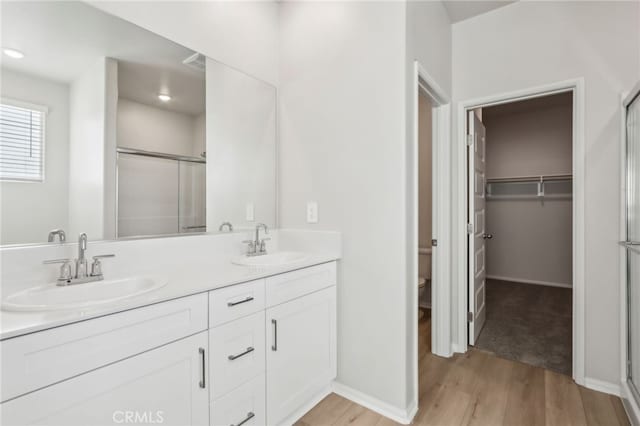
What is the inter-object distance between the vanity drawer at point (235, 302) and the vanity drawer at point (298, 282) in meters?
0.07

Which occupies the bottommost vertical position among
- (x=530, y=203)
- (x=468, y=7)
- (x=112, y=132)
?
(x=530, y=203)

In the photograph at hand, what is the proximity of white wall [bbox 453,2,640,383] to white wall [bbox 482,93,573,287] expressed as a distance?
2.50 m

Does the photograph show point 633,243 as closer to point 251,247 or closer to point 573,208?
point 573,208

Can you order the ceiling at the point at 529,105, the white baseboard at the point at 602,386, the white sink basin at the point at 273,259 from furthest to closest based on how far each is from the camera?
the ceiling at the point at 529,105, the white baseboard at the point at 602,386, the white sink basin at the point at 273,259

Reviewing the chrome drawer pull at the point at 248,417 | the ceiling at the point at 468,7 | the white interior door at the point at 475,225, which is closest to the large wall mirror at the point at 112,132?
the chrome drawer pull at the point at 248,417

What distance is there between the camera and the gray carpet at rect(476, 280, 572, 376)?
240 centimetres

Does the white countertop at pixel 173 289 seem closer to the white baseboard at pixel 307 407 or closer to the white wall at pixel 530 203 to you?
the white baseboard at pixel 307 407

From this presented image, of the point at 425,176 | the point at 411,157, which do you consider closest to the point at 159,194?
the point at 411,157

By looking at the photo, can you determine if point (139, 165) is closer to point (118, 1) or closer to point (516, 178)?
point (118, 1)

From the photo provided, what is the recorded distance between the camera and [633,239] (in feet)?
5.70

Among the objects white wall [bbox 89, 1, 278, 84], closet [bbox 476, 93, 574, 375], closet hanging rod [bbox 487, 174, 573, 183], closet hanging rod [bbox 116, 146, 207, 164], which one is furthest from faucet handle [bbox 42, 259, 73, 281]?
closet hanging rod [bbox 487, 174, 573, 183]

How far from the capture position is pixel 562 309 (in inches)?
137

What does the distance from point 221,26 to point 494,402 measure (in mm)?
2864

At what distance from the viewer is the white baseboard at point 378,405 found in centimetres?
168
